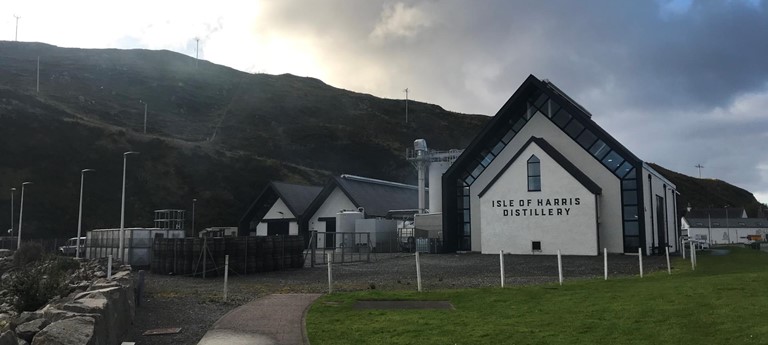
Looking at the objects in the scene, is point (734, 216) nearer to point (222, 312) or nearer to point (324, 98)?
point (324, 98)

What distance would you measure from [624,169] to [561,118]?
573 cm

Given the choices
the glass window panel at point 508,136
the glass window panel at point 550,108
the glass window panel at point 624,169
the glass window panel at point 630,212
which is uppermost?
the glass window panel at point 550,108

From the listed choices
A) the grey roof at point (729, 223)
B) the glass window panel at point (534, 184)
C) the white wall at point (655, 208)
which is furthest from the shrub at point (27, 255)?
the grey roof at point (729, 223)

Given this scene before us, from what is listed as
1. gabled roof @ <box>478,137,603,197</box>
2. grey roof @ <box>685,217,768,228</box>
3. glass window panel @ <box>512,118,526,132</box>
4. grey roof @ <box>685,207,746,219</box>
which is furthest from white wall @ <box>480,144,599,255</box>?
grey roof @ <box>685,207,746,219</box>

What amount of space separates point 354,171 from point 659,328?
12092 cm

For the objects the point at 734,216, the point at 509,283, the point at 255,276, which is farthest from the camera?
the point at 734,216

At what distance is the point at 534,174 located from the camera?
131 ft

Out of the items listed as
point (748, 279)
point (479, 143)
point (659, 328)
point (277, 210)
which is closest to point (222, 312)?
point (659, 328)

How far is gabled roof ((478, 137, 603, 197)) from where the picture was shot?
37.8 metres

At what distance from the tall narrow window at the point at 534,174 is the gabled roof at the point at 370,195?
20.3 metres

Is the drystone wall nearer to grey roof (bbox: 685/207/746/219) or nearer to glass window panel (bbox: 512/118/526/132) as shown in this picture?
glass window panel (bbox: 512/118/526/132)

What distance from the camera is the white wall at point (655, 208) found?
3853cm

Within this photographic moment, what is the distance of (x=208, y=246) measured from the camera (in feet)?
91.0

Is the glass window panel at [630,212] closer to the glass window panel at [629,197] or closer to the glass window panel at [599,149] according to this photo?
the glass window panel at [629,197]
